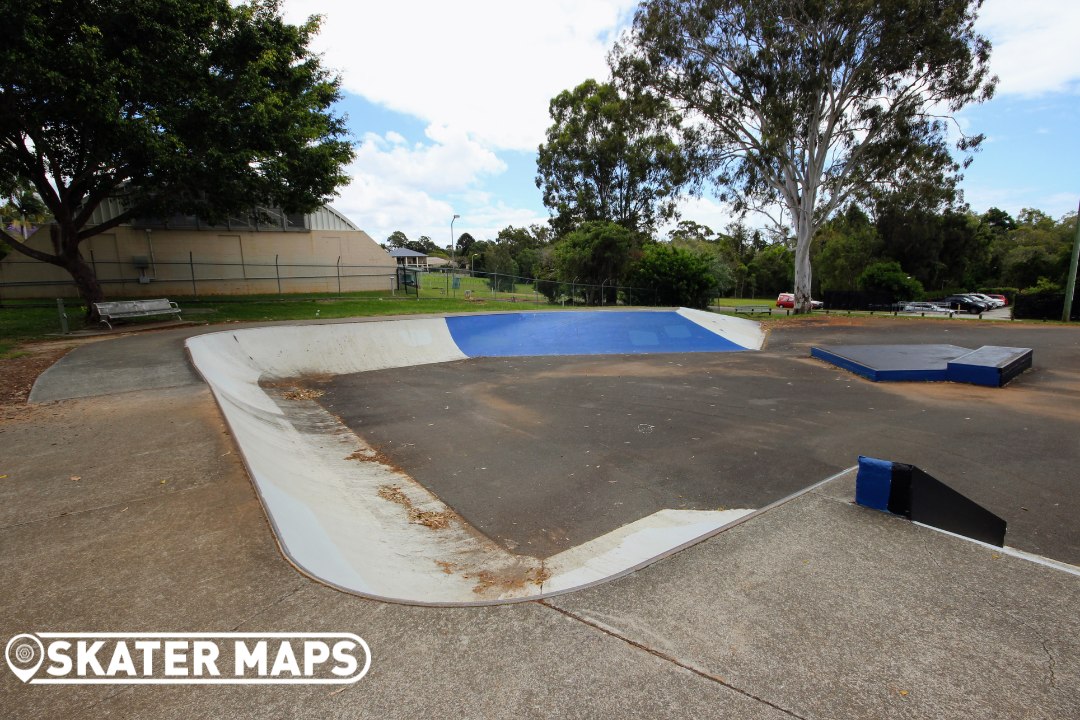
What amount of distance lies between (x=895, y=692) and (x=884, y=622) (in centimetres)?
55

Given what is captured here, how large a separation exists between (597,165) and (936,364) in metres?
34.7

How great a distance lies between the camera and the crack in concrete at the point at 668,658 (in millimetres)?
2032

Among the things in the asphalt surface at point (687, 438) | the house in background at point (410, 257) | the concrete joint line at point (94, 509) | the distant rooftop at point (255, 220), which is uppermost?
the house in background at point (410, 257)

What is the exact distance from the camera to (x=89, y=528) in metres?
3.33

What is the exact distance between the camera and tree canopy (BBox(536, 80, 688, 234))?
128ft

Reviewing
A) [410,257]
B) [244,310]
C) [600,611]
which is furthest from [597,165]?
[410,257]

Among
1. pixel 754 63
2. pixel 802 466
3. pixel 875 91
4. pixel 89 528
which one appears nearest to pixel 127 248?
pixel 89 528

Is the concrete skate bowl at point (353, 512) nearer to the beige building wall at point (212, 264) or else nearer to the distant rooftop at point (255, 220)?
the distant rooftop at point (255, 220)

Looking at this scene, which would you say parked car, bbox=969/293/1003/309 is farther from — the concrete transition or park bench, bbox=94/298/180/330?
park bench, bbox=94/298/180/330

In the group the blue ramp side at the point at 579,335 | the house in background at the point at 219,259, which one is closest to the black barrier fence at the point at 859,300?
the blue ramp side at the point at 579,335

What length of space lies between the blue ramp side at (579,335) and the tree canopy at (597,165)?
22599 mm

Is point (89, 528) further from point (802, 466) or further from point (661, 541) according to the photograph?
point (802, 466)

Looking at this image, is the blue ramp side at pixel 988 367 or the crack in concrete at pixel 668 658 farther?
the blue ramp side at pixel 988 367

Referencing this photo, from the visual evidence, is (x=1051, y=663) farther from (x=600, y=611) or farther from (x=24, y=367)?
(x=24, y=367)
